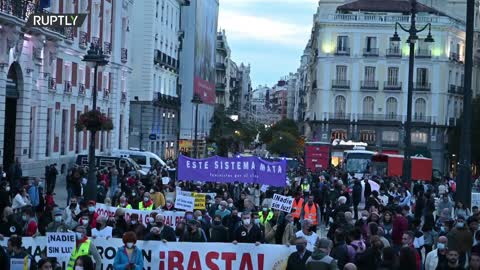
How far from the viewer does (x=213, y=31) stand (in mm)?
96188

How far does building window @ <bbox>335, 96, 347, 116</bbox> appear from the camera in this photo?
8800 centimetres

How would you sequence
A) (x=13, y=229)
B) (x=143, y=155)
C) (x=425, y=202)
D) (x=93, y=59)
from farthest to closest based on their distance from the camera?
(x=143, y=155)
(x=93, y=59)
(x=425, y=202)
(x=13, y=229)

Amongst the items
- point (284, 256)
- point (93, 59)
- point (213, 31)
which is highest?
point (213, 31)

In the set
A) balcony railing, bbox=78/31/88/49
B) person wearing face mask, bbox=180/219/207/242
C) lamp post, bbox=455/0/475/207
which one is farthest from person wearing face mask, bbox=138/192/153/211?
balcony railing, bbox=78/31/88/49

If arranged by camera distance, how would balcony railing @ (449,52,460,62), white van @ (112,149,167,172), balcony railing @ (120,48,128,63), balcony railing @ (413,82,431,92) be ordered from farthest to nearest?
1. balcony railing @ (449,52,460,62)
2. balcony railing @ (413,82,431,92)
3. balcony railing @ (120,48,128,63)
4. white van @ (112,149,167,172)

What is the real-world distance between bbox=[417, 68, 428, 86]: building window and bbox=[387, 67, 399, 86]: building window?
1.90 m

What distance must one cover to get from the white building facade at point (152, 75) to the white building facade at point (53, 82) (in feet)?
34.2

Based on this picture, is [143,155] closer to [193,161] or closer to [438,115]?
[193,161]

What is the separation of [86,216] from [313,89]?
7363 cm

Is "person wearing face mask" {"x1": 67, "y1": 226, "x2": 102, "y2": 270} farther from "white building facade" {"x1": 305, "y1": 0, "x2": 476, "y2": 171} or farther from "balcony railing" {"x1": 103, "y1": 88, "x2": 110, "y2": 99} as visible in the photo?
"white building facade" {"x1": 305, "y1": 0, "x2": 476, "y2": 171}

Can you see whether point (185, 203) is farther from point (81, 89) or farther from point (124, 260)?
point (81, 89)

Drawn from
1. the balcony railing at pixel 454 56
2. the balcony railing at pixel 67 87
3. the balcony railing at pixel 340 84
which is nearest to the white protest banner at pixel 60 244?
the balcony railing at pixel 67 87

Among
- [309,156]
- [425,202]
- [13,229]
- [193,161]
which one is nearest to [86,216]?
[13,229]

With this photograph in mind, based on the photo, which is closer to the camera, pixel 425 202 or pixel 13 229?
pixel 13 229
